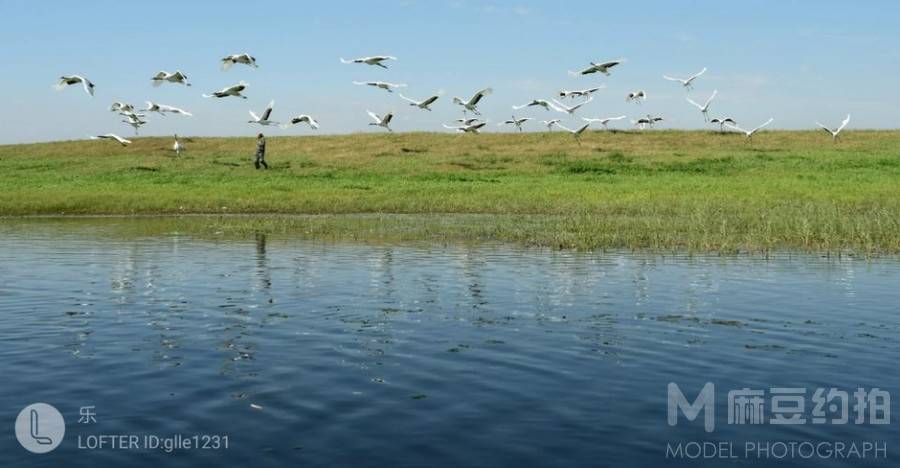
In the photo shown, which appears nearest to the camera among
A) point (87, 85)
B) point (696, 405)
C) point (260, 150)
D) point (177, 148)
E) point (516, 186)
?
point (696, 405)

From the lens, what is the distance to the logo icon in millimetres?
9992

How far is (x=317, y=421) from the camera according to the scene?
10.7m

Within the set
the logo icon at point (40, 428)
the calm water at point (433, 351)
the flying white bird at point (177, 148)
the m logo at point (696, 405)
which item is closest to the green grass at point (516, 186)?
the flying white bird at point (177, 148)

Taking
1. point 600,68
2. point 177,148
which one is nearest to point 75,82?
point 600,68

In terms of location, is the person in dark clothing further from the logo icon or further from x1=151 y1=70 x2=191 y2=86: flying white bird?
the logo icon

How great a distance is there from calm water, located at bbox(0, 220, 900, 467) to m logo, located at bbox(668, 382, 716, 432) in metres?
0.12

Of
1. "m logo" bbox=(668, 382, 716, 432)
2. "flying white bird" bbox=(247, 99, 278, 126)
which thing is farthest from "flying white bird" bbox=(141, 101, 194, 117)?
"m logo" bbox=(668, 382, 716, 432)

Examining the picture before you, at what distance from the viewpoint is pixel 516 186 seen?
149 feet

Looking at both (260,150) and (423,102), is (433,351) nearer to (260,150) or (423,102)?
(423,102)

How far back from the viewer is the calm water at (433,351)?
33.3ft

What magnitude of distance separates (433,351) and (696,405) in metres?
4.20

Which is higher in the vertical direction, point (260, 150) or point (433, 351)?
point (260, 150)

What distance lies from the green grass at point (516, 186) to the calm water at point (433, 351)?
17.7 feet

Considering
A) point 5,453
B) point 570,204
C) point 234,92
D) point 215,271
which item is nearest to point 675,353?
point 5,453
